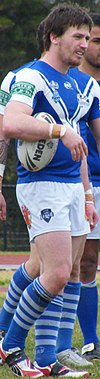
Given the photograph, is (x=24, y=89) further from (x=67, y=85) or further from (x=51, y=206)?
(x=51, y=206)

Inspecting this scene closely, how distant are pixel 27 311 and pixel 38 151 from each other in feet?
2.86

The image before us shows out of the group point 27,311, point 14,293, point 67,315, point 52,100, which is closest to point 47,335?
point 27,311

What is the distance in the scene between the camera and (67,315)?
649 centimetres

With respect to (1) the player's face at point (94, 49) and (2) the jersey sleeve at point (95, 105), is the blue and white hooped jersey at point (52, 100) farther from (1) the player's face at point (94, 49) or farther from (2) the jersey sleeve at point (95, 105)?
(1) the player's face at point (94, 49)

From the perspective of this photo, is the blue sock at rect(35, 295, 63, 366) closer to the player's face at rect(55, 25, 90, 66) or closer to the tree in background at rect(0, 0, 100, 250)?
the player's face at rect(55, 25, 90, 66)

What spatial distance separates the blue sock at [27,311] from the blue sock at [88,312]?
118 cm

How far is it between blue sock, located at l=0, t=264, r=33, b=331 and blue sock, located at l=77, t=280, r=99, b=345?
0.65m

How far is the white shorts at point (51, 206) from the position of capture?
578 cm

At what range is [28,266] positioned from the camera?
6.41 metres

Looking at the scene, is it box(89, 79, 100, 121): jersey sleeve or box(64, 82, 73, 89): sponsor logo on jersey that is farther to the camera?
box(89, 79, 100, 121): jersey sleeve

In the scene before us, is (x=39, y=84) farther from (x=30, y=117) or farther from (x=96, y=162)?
(x=96, y=162)

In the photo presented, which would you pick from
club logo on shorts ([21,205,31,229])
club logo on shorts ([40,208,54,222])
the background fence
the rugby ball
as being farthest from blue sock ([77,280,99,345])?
the background fence

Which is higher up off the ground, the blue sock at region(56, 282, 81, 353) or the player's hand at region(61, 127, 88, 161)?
the player's hand at region(61, 127, 88, 161)

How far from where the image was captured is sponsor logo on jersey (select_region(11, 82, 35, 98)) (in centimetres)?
566
